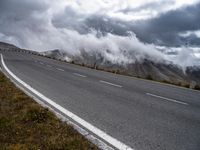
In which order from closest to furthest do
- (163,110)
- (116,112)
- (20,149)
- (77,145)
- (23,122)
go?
(20,149) < (77,145) < (23,122) < (116,112) < (163,110)

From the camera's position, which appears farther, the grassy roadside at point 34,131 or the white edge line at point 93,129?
the white edge line at point 93,129

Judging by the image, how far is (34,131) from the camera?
520 centimetres

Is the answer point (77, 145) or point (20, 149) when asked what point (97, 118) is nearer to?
point (77, 145)

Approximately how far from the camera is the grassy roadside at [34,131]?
4.48m

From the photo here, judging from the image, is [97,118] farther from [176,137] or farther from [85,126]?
[176,137]

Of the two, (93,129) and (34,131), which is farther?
(93,129)

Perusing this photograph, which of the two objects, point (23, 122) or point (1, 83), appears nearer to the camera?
point (23, 122)

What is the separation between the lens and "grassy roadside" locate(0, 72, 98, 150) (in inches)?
177

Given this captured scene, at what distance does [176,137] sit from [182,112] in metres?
2.83

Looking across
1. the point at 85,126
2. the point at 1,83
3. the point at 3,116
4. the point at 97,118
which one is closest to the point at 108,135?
the point at 85,126

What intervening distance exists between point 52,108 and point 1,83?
14.4ft

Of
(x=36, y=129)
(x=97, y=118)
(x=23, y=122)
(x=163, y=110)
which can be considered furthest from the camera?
(x=163, y=110)

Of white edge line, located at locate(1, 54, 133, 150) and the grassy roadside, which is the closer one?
the grassy roadside

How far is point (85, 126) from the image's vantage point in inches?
231
